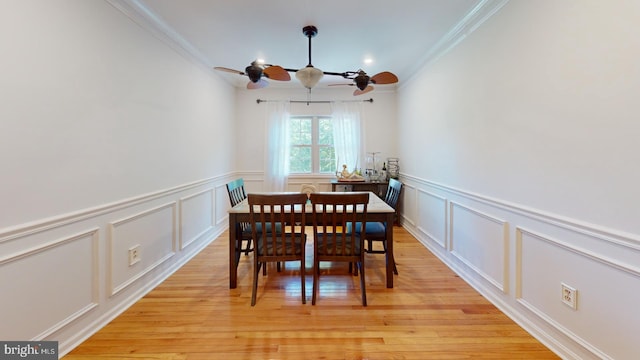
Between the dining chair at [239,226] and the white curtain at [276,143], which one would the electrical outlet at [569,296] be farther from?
the white curtain at [276,143]

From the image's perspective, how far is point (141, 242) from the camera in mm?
2367

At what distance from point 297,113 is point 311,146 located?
0.66 metres

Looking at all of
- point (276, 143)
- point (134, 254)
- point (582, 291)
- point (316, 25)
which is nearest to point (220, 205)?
point (276, 143)

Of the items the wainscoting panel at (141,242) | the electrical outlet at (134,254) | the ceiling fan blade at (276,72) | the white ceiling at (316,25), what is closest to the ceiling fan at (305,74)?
the ceiling fan blade at (276,72)

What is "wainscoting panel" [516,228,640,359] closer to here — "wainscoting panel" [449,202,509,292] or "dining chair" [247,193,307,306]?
"wainscoting panel" [449,202,509,292]

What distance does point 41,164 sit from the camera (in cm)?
152

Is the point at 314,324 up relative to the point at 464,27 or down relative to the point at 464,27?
down

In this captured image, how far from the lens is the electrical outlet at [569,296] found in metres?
1.55

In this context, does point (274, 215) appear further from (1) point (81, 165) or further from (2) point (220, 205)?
(2) point (220, 205)

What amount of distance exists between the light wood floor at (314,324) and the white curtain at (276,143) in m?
2.29

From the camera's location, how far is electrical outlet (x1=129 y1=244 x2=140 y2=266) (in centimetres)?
223

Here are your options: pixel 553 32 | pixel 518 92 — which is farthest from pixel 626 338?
pixel 553 32

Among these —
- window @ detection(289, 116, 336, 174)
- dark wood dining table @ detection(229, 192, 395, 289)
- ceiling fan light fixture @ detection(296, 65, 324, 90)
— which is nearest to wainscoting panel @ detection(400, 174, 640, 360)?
dark wood dining table @ detection(229, 192, 395, 289)

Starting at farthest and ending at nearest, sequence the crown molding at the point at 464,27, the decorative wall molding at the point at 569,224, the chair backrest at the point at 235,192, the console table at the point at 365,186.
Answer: the console table at the point at 365,186 < the chair backrest at the point at 235,192 < the crown molding at the point at 464,27 < the decorative wall molding at the point at 569,224
